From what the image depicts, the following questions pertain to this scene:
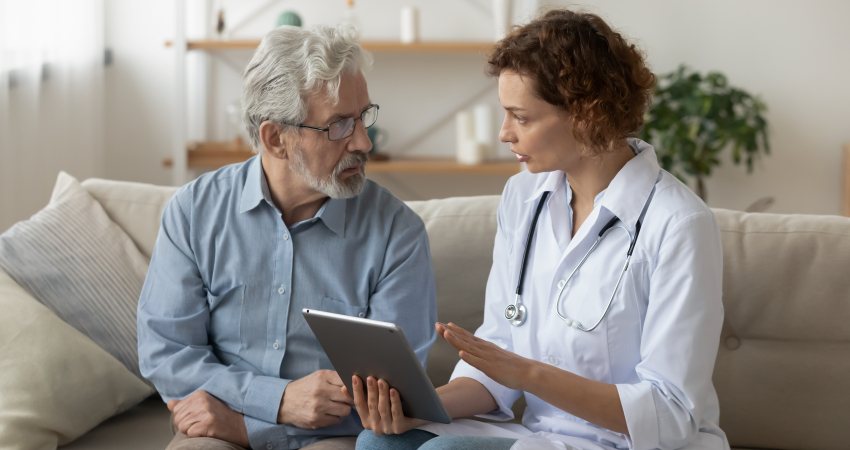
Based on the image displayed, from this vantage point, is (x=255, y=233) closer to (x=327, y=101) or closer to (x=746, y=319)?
Answer: (x=327, y=101)

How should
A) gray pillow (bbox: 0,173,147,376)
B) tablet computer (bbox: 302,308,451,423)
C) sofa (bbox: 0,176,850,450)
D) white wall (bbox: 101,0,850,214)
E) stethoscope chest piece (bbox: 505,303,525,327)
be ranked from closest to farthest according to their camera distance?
tablet computer (bbox: 302,308,451,423)
stethoscope chest piece (bbox: 505,303,525,327)
sofa (bbox: 0,176,850,450)
gray pillow (bbox: 0,173,147,376)
white wall (bbox: 101,0,850,214)

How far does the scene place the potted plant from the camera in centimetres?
465

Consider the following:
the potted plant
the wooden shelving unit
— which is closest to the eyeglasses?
the wooden shelving unit

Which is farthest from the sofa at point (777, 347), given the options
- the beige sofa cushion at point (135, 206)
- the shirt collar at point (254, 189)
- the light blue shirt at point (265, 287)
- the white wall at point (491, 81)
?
the white wall at point (491, 81)

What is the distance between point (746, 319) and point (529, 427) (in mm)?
560

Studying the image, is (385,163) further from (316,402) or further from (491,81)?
(316,402)

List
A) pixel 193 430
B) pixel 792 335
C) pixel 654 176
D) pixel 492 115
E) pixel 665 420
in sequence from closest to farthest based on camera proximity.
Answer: pixel 665 420 → pixel 654 176 → pixel 193 430 → pixel 792 335 → pixel 492 115

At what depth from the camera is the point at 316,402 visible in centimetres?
189

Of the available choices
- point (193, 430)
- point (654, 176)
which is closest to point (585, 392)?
point (654, 176)

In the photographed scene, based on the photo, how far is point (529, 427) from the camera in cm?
188

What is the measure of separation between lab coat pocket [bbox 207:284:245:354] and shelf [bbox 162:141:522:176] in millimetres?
2613

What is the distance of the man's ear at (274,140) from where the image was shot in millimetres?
2020

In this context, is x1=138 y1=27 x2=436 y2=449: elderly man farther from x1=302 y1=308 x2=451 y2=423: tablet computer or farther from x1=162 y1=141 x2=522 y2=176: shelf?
x1=162 y1=141 x2=522 y2=176: shelf

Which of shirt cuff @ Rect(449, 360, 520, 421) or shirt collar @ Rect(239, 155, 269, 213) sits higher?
shirt collar @ Rect(239, 155, 269, 213)
